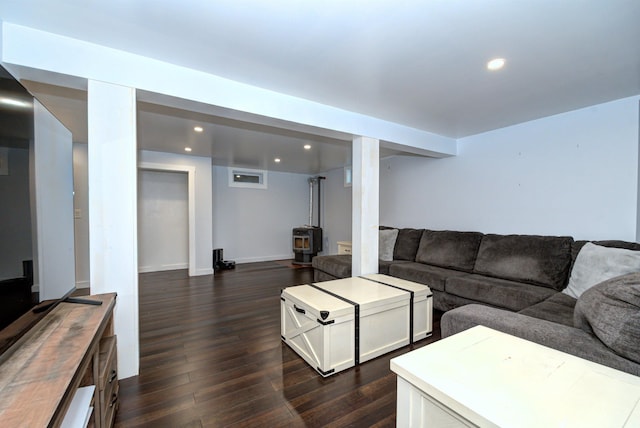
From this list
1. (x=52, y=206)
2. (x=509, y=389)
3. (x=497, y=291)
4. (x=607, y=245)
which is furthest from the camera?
(x=497, y=291)

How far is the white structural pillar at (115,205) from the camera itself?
1721 mm

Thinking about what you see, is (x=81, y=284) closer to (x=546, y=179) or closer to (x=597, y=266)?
(x=597, y=266)

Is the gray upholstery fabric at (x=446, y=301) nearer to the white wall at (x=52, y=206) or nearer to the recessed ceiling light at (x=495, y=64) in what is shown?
the recessed ceiling light at (x=495, y=64)

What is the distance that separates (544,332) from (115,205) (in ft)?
8.93

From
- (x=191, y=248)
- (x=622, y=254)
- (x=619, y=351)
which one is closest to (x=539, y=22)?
(x=619, y=351)

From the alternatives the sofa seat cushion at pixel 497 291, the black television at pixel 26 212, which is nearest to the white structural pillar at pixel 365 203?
the sofa seat cushion at pixel 497 291

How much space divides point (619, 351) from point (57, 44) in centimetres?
337

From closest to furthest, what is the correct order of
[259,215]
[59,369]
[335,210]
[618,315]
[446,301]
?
[59,369] < [618,315] < [446,301] < [259,215] < [335,210]

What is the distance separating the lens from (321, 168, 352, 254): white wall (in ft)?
20.1

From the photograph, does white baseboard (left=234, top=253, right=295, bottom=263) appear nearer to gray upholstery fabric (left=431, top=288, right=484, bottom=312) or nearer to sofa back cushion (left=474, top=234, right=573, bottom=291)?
gray upholstery fabric (left=431, top=288, right=484, bottom=312)

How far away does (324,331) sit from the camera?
186 centimetres

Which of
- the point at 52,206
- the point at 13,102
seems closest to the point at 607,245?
the point at 13,102

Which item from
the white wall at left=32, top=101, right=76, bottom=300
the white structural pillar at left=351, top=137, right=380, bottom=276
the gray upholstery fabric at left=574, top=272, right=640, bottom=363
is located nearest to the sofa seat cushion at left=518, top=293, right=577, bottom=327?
the gray upholstery fabric at left=574, top=272, right=640, bottom=363

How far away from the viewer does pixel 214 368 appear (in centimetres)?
198
